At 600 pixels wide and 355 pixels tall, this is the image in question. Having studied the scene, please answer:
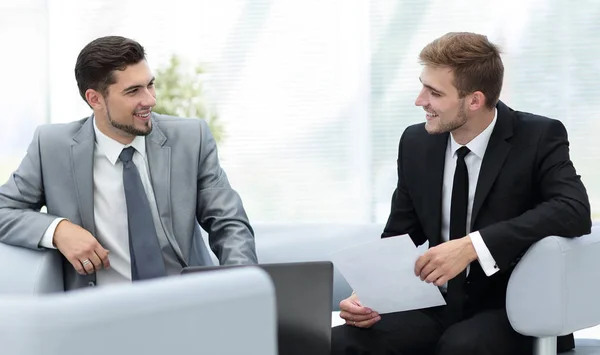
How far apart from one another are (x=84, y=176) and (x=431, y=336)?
45.3 inches

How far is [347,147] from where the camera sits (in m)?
5.00

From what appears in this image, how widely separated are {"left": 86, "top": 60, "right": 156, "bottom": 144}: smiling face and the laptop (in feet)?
3.12

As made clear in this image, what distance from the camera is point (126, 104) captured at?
2.83 m

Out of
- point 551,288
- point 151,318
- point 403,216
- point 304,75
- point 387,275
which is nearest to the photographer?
point 151,318

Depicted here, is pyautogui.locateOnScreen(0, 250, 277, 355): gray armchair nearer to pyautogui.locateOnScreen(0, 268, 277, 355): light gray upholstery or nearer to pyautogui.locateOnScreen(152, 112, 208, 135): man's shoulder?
pyautogui.locateOnScreen(0, 268, 277, 355): light gray upholstery

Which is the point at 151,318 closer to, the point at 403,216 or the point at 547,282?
the point at 547,282

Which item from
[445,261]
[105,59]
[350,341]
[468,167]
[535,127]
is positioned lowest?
[350,341]

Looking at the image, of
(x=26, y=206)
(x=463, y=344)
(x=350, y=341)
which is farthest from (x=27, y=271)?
(x=463, y=344)

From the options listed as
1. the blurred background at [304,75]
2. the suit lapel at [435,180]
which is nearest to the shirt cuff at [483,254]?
the suit lapel at [435,180]

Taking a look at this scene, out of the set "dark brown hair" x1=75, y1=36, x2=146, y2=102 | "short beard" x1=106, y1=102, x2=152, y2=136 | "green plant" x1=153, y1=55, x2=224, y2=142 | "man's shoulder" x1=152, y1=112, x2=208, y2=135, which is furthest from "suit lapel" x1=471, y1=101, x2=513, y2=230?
"green plant" x1=153, y1=55, x2=224, y2=142

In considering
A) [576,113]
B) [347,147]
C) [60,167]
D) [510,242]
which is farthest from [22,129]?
[510,242]

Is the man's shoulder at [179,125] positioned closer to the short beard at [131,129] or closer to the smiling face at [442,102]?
the short beard at [131,129]

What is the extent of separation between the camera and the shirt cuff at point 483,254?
2402 millimetres

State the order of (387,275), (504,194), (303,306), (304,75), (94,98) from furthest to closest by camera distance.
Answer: (304,75), (94,98), (504,194), (387,275), (303,306)
